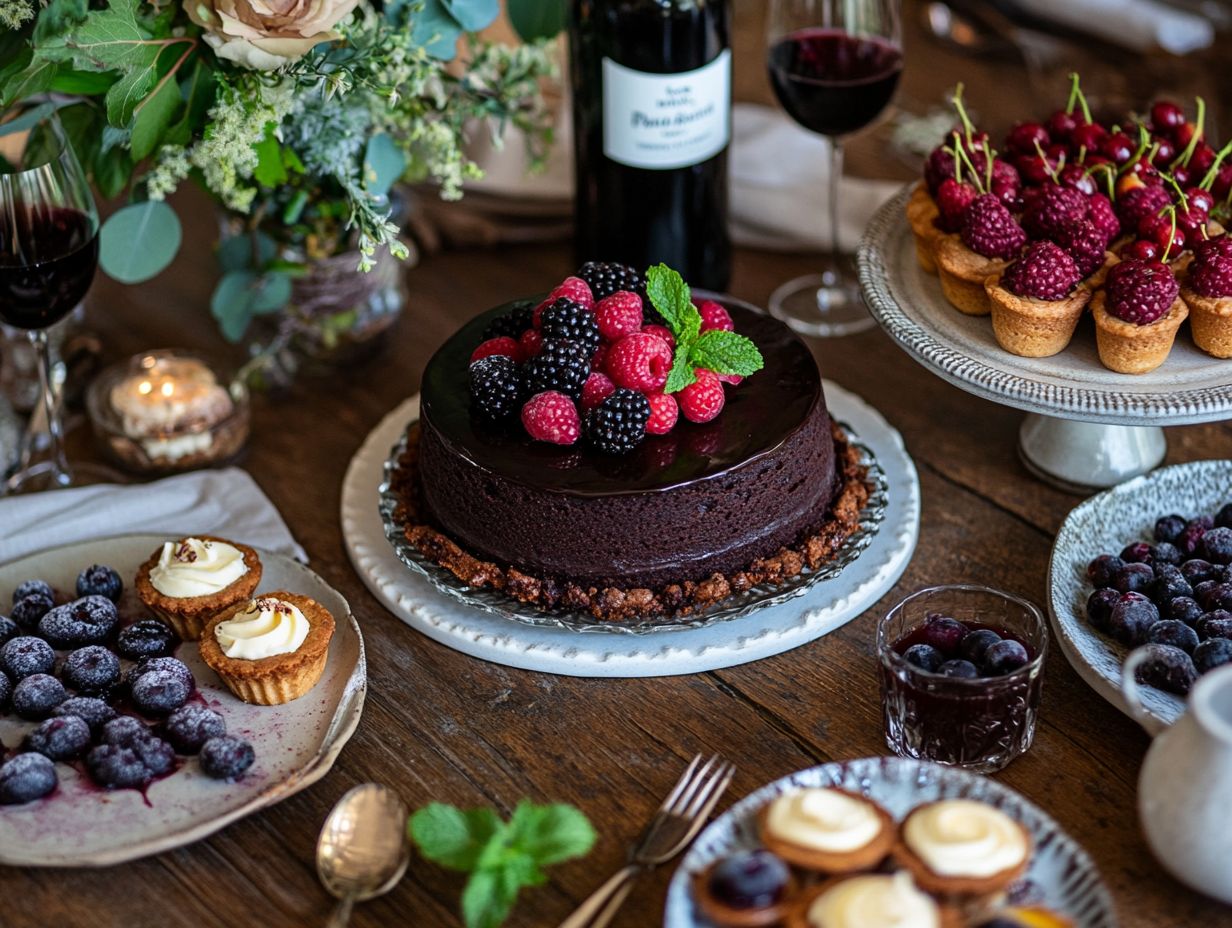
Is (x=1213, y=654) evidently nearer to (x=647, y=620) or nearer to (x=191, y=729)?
(x=647, y=620)

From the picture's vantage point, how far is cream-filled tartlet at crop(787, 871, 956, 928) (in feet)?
3.29

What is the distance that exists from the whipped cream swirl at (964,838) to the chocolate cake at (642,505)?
0.42 meters

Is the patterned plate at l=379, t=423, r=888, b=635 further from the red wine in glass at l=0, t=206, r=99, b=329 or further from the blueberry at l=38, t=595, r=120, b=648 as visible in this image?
the red wine in glass at l=0, t=206, r=99, b=329

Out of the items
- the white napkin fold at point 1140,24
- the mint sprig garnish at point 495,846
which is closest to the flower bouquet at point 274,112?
the mint sprig garnish at point 495,846

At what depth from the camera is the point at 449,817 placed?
1183 millimetres

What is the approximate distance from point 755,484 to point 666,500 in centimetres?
11

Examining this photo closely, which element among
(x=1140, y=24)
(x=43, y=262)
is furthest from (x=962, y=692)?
(x=1140, y=24)

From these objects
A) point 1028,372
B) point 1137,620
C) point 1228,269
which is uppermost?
point 1228,269

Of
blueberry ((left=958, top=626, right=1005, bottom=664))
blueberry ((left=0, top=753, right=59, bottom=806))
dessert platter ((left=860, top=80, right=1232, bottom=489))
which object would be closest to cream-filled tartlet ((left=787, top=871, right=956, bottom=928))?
blueberry ((left=958, top=626, right=1005, bottom=664))

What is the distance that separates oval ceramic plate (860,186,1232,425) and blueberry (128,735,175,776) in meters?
0.94

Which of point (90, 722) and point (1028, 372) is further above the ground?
point (1028, 372)

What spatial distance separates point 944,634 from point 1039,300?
0.42 metres

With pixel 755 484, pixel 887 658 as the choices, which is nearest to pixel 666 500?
pixel 755 484

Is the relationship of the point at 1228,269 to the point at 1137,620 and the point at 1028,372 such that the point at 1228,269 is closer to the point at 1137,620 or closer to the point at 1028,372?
the point at 1028,372
